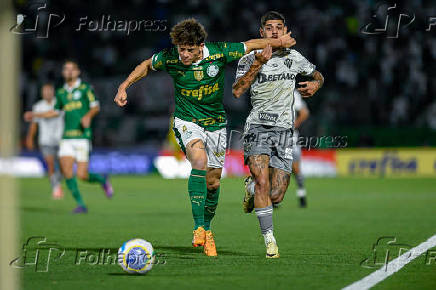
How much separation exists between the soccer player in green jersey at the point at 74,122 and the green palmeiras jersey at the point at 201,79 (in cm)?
577

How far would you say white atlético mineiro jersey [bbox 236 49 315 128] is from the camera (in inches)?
340

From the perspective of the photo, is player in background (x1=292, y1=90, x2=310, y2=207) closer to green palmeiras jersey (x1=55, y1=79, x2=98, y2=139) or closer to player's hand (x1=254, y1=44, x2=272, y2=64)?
green palmeiras jersey (x1=55, y1=79, x2=98, y2=139)

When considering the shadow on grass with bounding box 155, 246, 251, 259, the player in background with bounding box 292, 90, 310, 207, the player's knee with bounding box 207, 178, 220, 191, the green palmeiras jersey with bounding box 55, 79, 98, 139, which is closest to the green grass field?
the shadow on grass with bounding box 155, 246, 251, 259

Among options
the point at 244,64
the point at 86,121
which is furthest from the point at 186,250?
the point at 86,121

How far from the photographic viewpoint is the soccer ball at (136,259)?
704 centimetres

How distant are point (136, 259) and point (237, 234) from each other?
3.77 metres

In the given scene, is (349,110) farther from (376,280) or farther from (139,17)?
(376,280)

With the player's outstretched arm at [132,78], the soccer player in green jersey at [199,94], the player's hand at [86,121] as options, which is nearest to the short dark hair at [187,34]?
the soccer player in green jersey at [199,94]

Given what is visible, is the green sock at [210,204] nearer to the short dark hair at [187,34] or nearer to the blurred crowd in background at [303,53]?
the short dark hair at [187,34]

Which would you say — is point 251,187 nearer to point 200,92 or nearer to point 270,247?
point 270,247

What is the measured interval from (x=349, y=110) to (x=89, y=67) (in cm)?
885

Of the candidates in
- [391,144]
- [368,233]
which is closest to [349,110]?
[391,144]

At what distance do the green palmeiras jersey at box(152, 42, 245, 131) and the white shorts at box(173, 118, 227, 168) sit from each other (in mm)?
51

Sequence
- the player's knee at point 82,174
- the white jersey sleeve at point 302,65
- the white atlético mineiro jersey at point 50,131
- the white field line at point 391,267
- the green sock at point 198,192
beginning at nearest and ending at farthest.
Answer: the white field line at point 391,267
the green sock at point 198,192
the white jersey sleeve at point 302,65
the player's knee at point 82,174
the white atlético mineiro jersey at point 50,131
